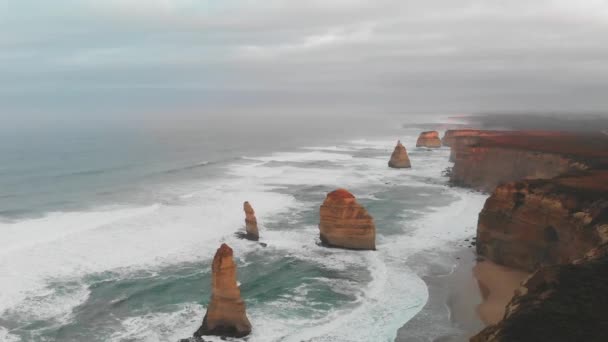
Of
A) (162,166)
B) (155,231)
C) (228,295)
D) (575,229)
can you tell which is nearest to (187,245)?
(155,231)

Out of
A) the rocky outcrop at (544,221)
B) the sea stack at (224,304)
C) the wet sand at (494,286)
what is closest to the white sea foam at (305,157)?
the rocky outcrop at (544,221)

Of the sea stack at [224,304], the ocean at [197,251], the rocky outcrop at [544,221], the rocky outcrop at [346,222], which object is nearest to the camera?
the sea stack at [224,304]

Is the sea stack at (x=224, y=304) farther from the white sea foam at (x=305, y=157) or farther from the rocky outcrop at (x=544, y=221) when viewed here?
the white sea foam at (x=305, y=157)

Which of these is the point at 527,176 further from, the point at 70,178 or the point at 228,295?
the point at 70,178

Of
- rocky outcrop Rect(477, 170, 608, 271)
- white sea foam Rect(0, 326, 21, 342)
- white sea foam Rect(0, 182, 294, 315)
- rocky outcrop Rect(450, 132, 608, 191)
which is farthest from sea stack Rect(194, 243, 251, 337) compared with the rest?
rocky outcrop Rect(450, 132, 608, 191)

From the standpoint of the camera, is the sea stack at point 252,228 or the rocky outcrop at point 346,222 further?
the sea stack at point 252,228

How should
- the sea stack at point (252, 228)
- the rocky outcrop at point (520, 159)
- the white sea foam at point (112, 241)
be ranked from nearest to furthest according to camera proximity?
the white sea foam at point (112, 241) → the sea stack at point (252, 228) → the rocky outcrop at point (520, 159)

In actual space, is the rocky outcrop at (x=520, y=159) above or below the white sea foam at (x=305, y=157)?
above

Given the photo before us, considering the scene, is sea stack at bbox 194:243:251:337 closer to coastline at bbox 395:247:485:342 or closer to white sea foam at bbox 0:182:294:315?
coastline at bbox 395:247:485:342
